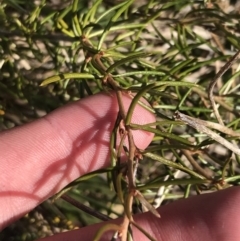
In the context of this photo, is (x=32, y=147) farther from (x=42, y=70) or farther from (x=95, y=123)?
(x=42, y=70)

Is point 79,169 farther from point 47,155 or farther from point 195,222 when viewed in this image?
point 195,222

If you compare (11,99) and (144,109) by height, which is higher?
(144,109)

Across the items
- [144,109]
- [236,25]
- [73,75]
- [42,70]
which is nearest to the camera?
[73,75]

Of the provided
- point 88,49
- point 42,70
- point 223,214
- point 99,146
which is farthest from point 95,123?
point 42,70

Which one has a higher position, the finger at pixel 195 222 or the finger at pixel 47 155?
the finger at pixel 47 155

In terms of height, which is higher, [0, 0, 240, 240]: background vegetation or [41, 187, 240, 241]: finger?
[0, 0, 240, 240]: background vegetation

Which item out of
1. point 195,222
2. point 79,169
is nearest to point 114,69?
point 79,169
